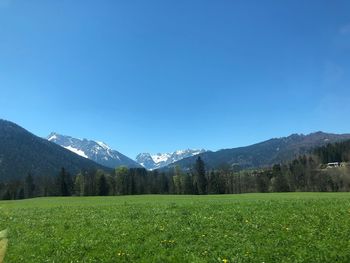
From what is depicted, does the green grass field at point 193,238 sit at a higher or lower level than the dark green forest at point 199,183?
lower

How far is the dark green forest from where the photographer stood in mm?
158388

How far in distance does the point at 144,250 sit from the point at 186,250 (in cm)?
190

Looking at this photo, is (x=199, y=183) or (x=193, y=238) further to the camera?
(x=199, y=183)

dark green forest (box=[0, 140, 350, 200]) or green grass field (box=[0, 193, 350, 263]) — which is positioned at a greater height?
dark green forest (box=[0, 140, 350, 200])

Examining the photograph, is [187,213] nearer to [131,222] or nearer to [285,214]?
[131,222]

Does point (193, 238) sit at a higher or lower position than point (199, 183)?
lower

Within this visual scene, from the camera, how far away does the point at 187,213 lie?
27.7 m

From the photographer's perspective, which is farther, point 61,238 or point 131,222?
point 131,222

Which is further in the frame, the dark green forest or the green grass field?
the dark green forest

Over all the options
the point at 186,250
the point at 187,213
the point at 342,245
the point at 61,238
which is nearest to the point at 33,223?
the point at 61,238

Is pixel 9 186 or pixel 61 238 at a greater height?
pixel 9 186

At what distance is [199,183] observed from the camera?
532 ft

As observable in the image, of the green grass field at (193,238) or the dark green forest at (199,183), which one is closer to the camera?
the green grass field at (193,238)

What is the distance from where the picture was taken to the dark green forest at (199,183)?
158m
